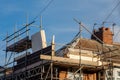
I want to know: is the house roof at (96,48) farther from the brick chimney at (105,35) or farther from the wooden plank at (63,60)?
the brick chimney at (105,35)

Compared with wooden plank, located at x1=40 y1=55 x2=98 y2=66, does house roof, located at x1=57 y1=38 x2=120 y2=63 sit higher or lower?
higher

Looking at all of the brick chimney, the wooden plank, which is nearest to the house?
the wooden plank

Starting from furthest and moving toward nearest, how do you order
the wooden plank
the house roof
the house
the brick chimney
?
the brick chimney < the house roof < the house < the wooden plank

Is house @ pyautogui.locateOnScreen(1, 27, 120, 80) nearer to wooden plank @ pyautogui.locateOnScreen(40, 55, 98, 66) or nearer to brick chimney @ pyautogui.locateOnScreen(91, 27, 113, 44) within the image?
wooden plank @ pyautogui.locateOnScreen(40, 55, 98, 66)

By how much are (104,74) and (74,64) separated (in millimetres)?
2910

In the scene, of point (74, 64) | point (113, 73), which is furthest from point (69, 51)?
point (113, 73)

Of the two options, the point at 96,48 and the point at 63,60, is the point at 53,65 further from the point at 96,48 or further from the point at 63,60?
the point at 96,48

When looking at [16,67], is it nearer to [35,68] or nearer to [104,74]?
[35,68]

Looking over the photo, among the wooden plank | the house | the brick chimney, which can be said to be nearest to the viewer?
the wooden plank

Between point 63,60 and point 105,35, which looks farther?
point 105,35

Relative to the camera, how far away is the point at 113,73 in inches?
1300

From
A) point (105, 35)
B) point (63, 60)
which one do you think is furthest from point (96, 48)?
point (63, 60)

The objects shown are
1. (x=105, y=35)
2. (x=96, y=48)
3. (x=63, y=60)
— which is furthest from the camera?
(x=105, y=35)

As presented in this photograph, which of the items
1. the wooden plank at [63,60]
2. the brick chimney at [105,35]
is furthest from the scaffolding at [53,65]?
the brick chimney at [105,35]
